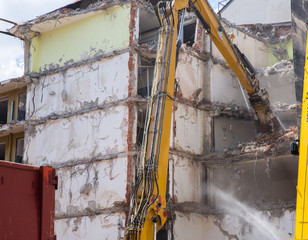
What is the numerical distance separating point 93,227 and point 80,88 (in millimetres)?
5885

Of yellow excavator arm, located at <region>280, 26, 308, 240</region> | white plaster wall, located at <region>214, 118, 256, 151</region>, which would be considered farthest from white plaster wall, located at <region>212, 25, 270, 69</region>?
yellow excavator arm, located at <region>280, 26, 308, 240</region>

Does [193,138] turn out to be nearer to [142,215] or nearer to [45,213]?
[142,215]

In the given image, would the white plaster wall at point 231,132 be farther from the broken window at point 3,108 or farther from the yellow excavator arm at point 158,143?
the broken window at point 3,108

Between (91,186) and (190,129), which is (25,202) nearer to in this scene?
(91,186)

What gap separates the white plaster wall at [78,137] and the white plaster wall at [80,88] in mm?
541

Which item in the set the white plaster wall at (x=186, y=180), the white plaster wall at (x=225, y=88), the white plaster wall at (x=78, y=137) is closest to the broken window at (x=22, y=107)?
the white plaster wall at (x=78, y=137)

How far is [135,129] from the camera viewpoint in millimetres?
21672

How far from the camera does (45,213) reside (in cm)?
880

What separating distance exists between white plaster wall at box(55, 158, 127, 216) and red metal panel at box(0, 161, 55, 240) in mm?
12100

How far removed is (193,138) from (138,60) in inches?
153

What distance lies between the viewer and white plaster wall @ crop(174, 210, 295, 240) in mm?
20305

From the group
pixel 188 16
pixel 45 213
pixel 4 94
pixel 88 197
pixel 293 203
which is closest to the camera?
pixel 45 213

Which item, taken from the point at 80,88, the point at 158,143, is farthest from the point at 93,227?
the point at 158,143

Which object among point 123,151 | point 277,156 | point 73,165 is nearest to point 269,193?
point 277,156
